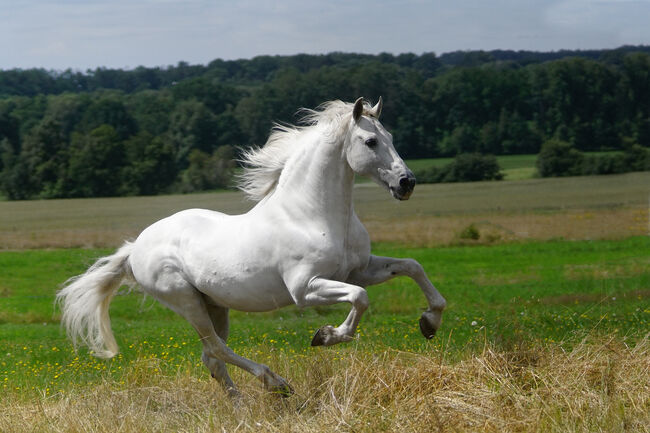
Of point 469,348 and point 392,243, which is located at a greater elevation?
point 469,348

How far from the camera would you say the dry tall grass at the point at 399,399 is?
5.99 metres

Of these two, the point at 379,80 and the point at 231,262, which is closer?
the point at 231,262

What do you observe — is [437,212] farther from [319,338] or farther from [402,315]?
[319,338]

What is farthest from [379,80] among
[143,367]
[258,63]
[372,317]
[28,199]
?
[143,367]

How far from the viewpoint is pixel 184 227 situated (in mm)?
7301

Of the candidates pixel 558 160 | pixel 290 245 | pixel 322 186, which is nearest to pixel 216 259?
pixel 290 245

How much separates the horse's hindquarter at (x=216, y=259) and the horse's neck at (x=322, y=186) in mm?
421

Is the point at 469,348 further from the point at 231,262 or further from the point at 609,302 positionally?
the point at 609,302

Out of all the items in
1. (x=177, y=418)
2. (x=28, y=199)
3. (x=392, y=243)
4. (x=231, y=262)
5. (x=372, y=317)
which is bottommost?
(x=28, y=199)

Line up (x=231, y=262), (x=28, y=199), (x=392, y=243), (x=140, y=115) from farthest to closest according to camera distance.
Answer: (x=140, y=115), (x=28, y=199), (x=392, y=243), (x=231, y=262)

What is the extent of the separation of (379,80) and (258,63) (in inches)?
1446

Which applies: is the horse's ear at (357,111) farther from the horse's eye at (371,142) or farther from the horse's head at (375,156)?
the horse's eye at (371,142)

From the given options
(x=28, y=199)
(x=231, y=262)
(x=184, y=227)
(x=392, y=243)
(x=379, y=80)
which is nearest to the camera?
(x=231, y=262)

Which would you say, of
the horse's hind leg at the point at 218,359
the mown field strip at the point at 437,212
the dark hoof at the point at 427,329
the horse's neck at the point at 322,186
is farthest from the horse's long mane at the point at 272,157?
the mown field strip at the point at 437,212
